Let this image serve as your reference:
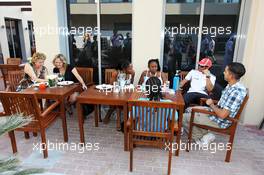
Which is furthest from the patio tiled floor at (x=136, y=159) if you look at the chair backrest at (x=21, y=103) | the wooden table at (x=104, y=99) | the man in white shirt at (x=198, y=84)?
the man in white shirt at (x=198, y=84)

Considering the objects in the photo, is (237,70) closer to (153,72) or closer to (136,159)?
(153,72)

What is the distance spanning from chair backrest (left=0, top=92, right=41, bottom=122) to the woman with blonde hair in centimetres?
95

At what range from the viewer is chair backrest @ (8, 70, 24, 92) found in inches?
138

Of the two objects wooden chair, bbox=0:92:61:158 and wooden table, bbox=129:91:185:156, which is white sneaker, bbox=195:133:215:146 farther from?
wooden chair, bbox=0:92:61:158

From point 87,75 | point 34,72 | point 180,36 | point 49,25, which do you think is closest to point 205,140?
point 180,36

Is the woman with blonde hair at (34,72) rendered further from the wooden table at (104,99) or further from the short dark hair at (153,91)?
the short dark hair at (153,91)

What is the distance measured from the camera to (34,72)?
321 cm

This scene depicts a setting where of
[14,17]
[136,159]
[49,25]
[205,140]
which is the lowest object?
[136,159]

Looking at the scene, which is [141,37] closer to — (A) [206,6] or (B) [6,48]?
(A) [206,6]

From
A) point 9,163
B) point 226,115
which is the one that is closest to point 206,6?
point 226,115

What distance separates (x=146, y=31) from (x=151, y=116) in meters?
1.86

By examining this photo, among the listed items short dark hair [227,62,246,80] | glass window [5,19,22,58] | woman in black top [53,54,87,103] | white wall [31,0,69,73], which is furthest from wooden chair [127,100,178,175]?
glass window [5,19,22,58]

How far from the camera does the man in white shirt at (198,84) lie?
3020 mm

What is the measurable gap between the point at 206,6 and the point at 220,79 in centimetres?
133
